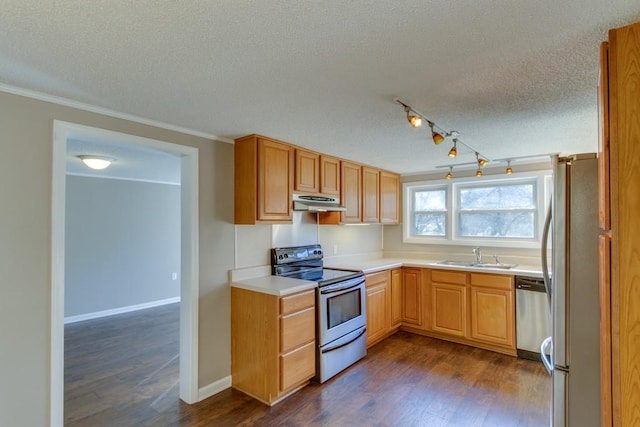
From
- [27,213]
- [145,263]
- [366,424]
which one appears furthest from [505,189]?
[145,263]

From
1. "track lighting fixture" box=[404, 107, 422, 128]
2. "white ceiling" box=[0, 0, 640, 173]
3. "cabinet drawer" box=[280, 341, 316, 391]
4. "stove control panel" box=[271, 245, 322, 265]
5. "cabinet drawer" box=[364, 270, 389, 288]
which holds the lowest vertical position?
"cabinet drawer" box=[280, 341, 316, 391]

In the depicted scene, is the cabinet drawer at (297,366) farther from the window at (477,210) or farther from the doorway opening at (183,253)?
the window at (477,210)

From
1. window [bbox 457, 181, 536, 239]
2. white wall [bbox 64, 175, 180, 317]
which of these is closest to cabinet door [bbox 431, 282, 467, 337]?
window [bbox 457, 181, 536, 239]

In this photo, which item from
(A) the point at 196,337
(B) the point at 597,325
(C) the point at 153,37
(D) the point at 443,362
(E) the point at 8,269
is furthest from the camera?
(D) the point at 443,362

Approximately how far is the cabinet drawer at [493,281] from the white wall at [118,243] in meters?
5.26

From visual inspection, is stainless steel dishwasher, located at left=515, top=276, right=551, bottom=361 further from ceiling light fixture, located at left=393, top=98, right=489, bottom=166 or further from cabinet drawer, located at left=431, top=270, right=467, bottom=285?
ceiling light fixture, located at left=393, top=98, right=489, bottom=166

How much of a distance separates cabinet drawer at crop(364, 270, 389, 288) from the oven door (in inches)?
8.2

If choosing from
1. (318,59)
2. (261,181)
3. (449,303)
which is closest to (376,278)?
(449,303)

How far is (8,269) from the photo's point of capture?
6.07 feet

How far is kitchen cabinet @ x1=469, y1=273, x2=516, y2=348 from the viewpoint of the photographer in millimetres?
3596

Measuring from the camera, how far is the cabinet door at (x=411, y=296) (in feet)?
14.0

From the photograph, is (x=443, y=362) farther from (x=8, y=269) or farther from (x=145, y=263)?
(x=145, y=263)

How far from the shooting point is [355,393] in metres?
2.79

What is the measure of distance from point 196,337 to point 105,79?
202 centimetres
